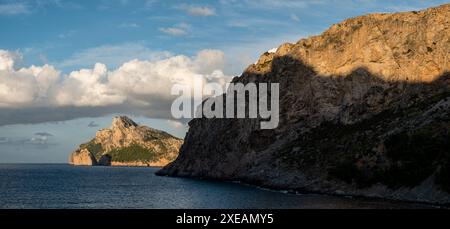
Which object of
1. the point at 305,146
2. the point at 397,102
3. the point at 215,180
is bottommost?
the point at 215,180

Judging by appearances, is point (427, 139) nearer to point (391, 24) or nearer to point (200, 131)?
point (391, 24)

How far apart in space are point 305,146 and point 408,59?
37.1m

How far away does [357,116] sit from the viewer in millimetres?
138875

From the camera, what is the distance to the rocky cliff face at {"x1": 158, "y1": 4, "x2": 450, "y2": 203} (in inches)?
4048

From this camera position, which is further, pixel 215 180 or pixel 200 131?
pixel 200 131

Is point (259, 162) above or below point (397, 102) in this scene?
below

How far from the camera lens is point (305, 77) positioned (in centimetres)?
15712

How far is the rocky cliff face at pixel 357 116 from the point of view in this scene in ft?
337
